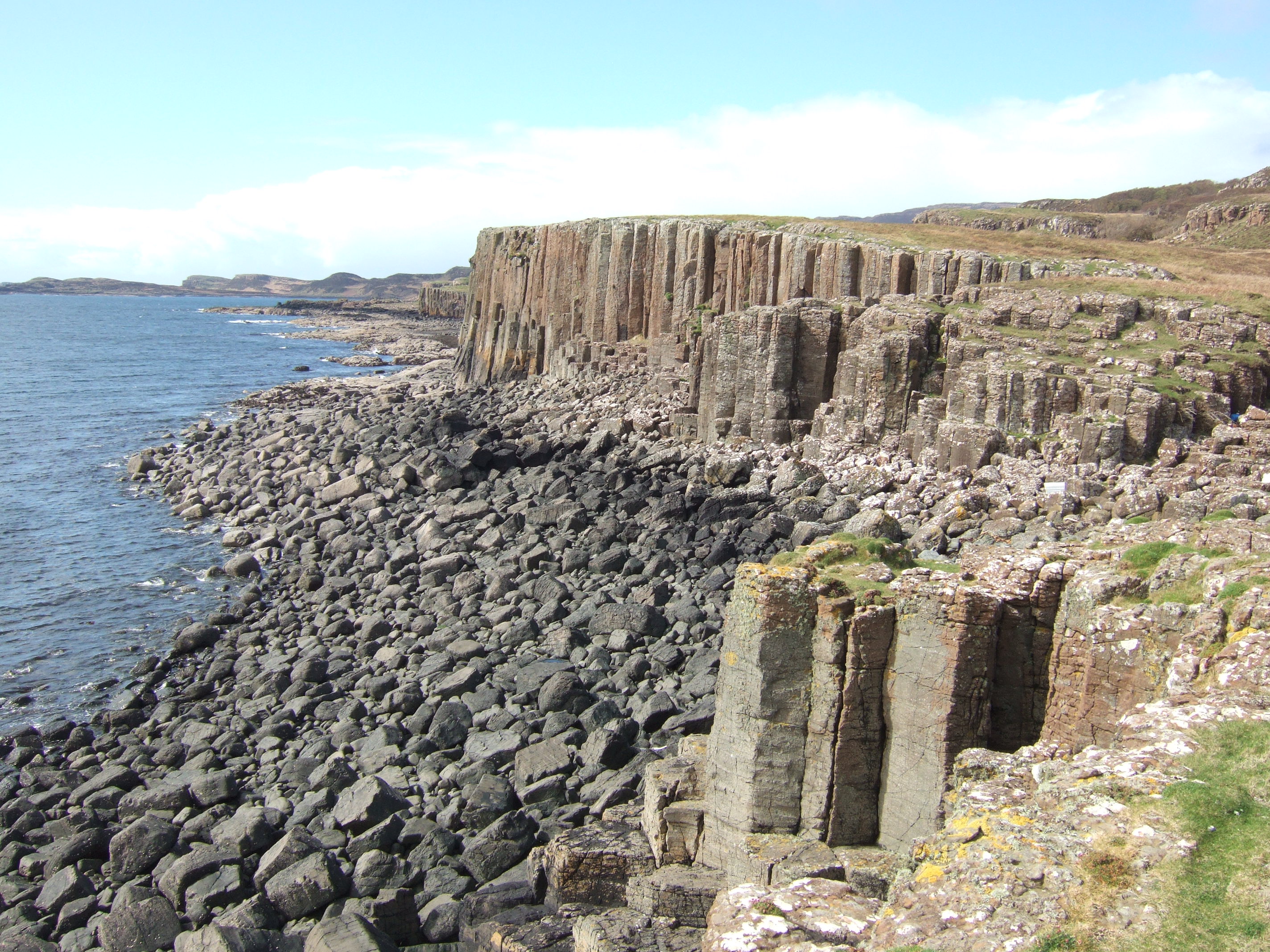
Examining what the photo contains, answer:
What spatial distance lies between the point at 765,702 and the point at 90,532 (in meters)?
33.8

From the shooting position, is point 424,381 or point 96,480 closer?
point 96,480

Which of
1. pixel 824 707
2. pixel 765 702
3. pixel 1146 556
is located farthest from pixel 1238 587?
pixel 765 702

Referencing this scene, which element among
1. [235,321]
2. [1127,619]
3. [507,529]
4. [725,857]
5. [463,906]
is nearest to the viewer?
[1127,619]

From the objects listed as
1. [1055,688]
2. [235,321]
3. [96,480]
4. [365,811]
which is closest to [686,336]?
[96,480]

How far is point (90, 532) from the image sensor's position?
119 ft

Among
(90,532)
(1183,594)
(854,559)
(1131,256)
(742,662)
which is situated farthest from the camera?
(1131,256)

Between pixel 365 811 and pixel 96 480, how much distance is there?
37.1 meters

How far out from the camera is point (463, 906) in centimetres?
1314

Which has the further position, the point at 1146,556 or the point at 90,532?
the point at 90,532

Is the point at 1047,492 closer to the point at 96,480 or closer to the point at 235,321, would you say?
the point at 96,480

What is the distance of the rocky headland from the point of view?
893 cm

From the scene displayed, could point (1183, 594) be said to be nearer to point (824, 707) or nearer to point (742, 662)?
point (824, 707)

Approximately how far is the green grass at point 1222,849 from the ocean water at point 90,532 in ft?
73.2

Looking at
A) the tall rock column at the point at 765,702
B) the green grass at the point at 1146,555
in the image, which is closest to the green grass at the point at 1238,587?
the green grass at the point at 1146,555
